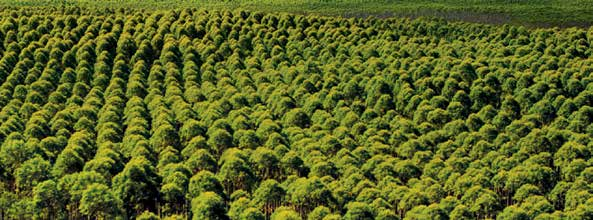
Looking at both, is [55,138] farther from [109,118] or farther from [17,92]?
[17,92]

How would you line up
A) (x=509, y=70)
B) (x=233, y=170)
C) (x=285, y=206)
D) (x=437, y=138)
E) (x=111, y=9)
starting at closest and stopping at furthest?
1. (x=285, y=206)
2. (x=233, y=170)
3. (x=437, y=138)
4. (x=509, y=70)
5. (x=111, y=9)

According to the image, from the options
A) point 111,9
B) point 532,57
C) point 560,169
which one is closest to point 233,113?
point 560,169

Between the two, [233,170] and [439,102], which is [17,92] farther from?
[439,102]

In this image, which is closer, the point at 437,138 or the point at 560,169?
the point at 560,169

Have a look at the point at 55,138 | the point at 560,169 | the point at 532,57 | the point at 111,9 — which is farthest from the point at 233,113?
the point at 111,9

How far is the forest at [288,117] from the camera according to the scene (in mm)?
91625

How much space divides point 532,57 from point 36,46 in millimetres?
76191

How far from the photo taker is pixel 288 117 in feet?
390

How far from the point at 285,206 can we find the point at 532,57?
2701 inches

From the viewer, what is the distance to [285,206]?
90188 millimetres

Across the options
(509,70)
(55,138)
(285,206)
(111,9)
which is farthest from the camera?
(111,9)

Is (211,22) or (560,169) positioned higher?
(211,22)

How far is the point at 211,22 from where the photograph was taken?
16800 centimetres

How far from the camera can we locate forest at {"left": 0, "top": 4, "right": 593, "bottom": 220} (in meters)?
91.6
